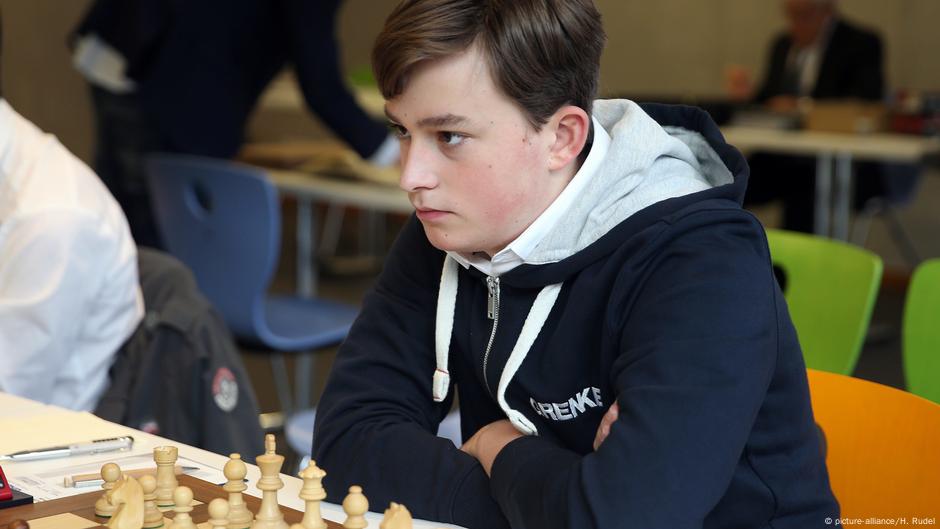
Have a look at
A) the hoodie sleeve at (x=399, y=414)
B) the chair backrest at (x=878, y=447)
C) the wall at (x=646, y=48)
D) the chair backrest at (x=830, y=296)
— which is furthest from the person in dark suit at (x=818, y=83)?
the hoodie sleeve at (x=399, y=414)

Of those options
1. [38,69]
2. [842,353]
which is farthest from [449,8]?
[38,69]

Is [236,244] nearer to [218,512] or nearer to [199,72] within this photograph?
[199,72]

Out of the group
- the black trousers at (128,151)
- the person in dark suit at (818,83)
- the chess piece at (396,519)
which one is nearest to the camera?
the chess piece at (396,519)

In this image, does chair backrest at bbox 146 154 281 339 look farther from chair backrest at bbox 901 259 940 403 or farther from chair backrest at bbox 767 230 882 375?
chair backrest at bbox 901 259 940 403

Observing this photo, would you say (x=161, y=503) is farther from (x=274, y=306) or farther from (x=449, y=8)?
(x=274, y=306)

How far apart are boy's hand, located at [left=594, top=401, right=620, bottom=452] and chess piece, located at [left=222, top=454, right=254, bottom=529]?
35 centimetres

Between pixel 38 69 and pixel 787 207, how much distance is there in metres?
4.64

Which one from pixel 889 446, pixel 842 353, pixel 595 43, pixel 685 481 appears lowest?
Answer: pixel 842 353

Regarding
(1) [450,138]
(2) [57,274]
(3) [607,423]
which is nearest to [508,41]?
(1) [450,138]

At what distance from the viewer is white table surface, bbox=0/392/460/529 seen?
4.25 feet

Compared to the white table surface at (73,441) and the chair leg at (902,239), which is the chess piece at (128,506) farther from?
the chair leg at (902,239)

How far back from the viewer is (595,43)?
1369 millimetres

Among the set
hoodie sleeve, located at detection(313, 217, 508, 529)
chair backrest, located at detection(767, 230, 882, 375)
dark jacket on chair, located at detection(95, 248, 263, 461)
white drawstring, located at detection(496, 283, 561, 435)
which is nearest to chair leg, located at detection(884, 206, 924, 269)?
chair backrest, located at detection(767, 230, 882, 375)

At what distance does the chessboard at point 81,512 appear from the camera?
1.13 m
